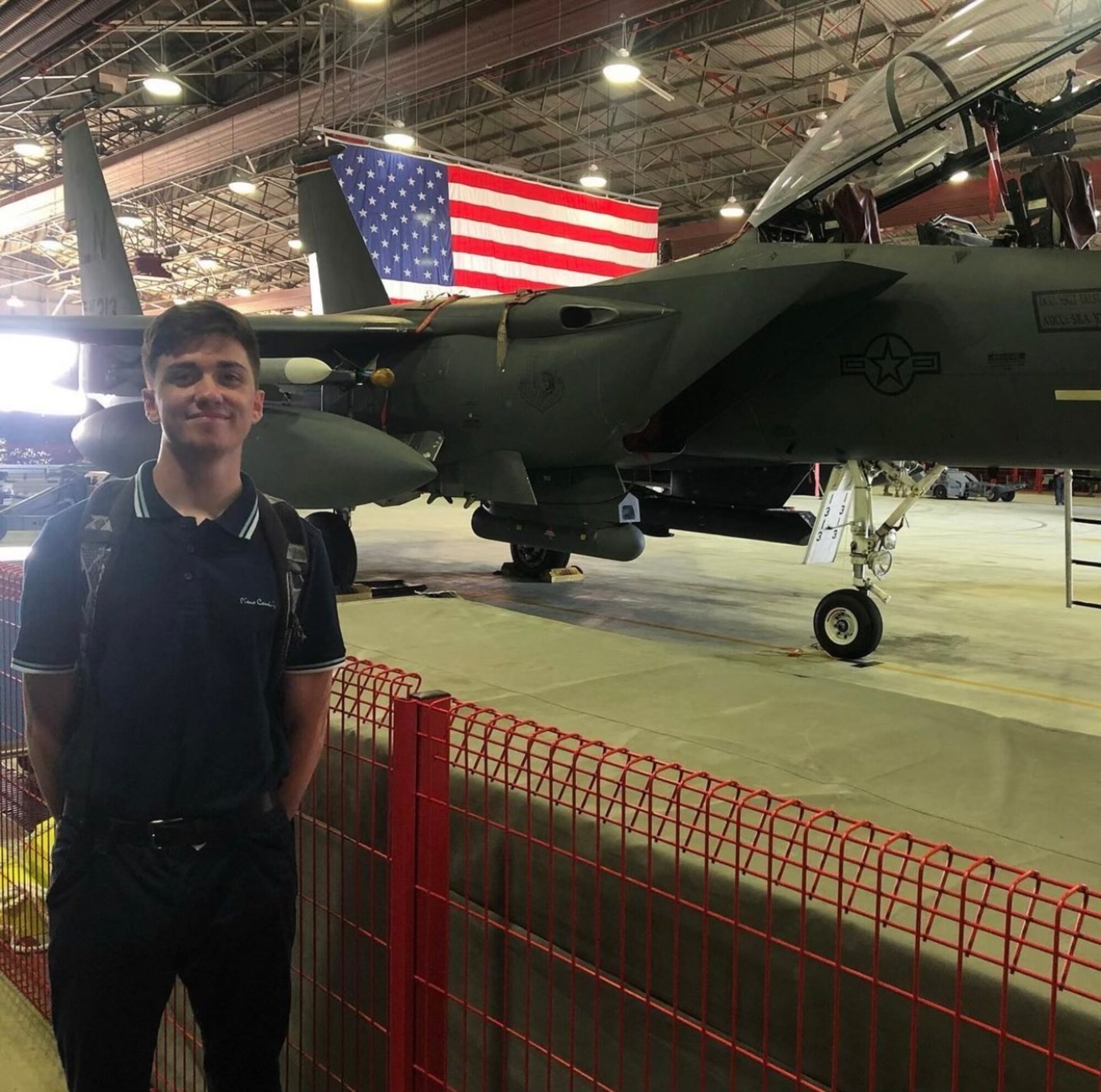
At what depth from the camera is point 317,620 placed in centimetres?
172

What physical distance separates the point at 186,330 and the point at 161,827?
0.86m

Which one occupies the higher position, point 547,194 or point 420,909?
point 547,194

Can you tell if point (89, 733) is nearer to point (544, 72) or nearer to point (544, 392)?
point (544, 392)

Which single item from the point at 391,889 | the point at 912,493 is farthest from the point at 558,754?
the point at 912,493

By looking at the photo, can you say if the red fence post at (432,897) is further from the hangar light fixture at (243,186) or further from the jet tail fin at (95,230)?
the hangar light fixture at (243,186)

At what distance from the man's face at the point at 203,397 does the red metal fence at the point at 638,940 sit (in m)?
0.70

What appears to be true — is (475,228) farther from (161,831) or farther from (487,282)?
(161,831)

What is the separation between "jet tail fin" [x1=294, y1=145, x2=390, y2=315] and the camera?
9.66 m

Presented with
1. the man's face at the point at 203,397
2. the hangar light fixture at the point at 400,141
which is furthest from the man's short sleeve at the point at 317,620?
the hangar light fixture at the point at 400,141

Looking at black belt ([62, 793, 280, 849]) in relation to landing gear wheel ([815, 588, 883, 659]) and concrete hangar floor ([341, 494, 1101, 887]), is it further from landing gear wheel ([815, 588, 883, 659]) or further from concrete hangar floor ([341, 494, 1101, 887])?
landing gear wheel ([815, 588, 883, 659])

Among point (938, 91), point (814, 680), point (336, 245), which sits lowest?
point (814, 680)

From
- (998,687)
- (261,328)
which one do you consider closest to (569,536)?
(261,328)

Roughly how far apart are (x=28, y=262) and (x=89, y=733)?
42948 millimetres

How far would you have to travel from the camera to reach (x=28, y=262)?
37.3 m
